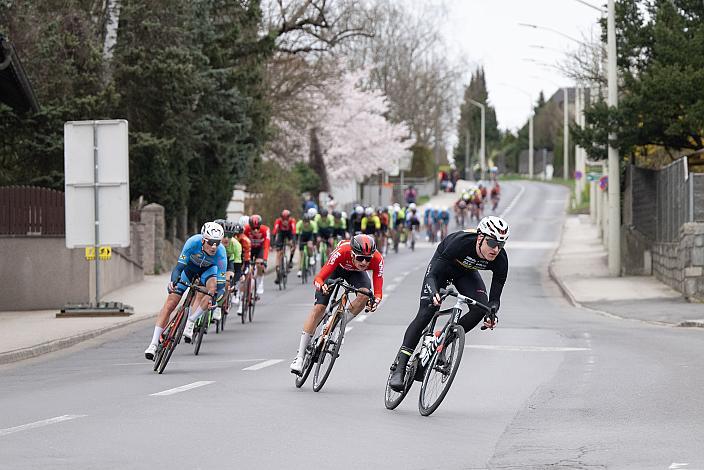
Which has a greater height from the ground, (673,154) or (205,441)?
(673,154)

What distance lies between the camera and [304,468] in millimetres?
8508

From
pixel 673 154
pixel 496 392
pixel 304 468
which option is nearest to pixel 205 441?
pixel 304 468

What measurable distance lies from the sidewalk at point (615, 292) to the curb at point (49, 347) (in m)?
9.79

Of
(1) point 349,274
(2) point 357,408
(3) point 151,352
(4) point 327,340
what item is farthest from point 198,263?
(2) point 357,408

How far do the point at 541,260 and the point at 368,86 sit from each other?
4661 cm

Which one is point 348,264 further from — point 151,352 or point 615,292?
point 615,292

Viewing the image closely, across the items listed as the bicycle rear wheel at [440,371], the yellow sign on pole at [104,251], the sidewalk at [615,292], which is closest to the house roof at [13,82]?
the yellow sign on pole at [104,251]

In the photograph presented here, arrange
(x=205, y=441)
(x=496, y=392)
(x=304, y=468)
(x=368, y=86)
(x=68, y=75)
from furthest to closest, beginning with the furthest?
(x=368, y=86) → (x=68, y=75) → (x=496, y=392) → (x=205, y=441) → (x=304, y=468)

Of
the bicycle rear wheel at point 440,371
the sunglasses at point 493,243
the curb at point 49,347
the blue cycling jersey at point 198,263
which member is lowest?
the curb at point 49,347

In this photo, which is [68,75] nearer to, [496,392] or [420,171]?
[496,392]

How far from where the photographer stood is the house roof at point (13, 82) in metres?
22.4

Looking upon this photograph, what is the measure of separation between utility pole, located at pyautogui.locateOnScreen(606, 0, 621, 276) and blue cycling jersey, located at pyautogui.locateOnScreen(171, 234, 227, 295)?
21913 millimetres

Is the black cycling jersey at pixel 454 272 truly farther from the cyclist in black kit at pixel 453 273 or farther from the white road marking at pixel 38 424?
the white road marking at pixel 38 424

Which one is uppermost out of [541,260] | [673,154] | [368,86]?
[368,86]
